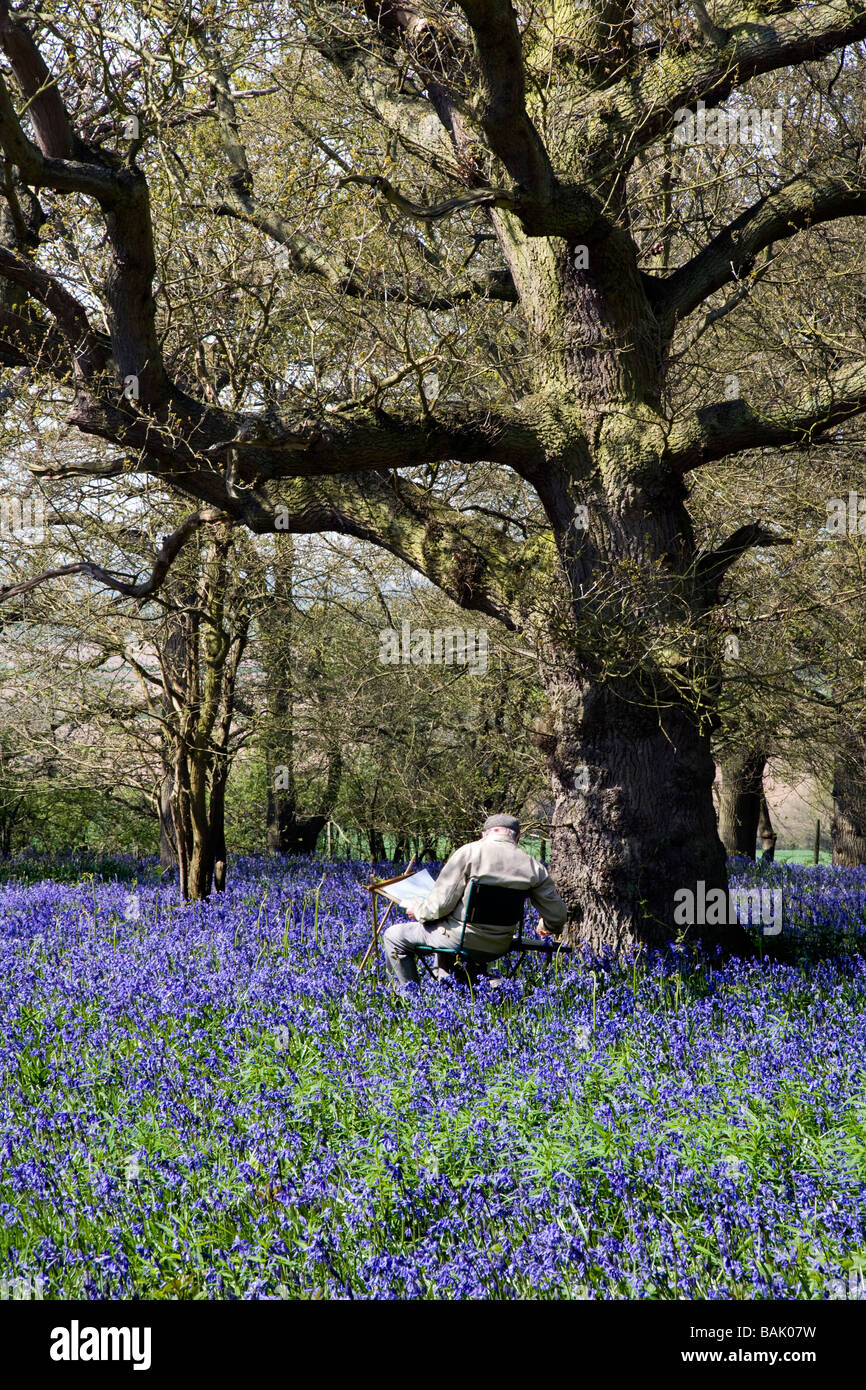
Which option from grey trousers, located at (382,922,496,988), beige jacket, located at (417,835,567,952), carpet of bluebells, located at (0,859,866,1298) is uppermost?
beige jacket, located at (417,835,567,952)

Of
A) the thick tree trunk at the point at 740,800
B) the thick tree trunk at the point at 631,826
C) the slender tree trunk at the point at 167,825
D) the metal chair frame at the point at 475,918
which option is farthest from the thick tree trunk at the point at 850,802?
the slender tree trunk at the point at 167,825

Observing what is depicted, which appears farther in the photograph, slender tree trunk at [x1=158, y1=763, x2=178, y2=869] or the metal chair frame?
slender tree trunk at [x1=158, y1=763, x2=178, y2=869]

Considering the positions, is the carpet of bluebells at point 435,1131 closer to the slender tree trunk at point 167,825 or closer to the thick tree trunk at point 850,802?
the slender tree trunk at point 167,825

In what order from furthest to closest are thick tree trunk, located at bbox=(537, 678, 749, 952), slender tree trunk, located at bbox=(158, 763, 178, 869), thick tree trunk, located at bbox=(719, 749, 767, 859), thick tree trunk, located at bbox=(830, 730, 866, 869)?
thick tree trunk, located at bbox=(719, 749, 767, 859), thick tree trunk, located at bbox=(830, 730, 866, 869), slender tree trunk, located at bbox=(158, 763, 178, 869), thick tree trunk, located at bbox=(537, 678, 749, 952)

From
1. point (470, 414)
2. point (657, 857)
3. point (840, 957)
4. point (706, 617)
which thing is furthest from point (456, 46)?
point (840, 957)

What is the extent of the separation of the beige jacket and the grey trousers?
0.21 ft

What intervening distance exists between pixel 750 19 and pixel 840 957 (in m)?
6.22

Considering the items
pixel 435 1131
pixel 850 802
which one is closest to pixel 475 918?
pixel 435 1131

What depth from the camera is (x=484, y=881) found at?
19.6ft

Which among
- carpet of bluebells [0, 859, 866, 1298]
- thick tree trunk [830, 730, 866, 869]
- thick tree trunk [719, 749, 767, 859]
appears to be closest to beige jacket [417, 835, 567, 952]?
carpet of bluebells [0, 859, 866, 1298]

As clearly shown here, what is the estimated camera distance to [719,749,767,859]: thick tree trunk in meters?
13.7

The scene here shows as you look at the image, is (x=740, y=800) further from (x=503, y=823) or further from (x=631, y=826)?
(x=503, y=823)

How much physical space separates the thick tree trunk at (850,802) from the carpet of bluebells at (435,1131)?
5897 millimetres

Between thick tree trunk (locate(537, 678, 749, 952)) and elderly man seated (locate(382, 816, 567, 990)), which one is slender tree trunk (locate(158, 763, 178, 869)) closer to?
elderly man seated (locate(382, 816, 567, 990))
